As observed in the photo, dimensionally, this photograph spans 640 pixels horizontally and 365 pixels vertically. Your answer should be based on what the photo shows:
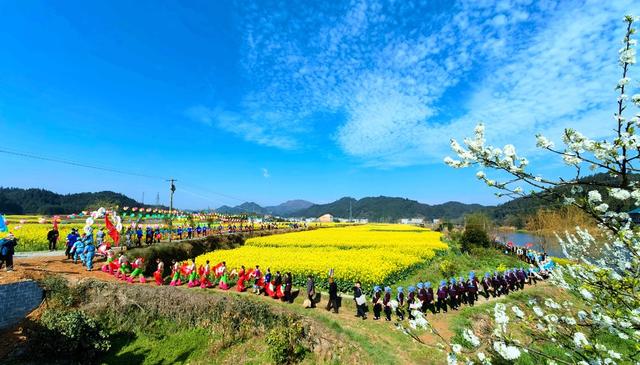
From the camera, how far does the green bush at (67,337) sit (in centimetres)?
1276

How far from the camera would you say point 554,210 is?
36.0 meters

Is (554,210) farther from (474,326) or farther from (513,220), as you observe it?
(513,220)

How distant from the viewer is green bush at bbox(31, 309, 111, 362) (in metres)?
12.8

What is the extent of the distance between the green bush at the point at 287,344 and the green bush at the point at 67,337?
24.8ft

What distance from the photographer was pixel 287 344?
39.1 ft

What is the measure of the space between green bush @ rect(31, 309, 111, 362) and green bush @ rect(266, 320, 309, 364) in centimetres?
756

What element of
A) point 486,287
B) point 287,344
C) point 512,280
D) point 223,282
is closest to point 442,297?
point 486,287

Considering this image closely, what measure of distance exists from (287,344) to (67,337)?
8.96 m

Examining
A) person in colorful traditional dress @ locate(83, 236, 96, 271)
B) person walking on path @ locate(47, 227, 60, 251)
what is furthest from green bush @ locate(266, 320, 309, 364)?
person walking on path @ locate(47, 227, 60, 251)

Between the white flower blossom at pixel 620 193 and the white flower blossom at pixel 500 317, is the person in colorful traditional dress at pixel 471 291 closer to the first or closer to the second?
the white flower blossom at pixel 500 317

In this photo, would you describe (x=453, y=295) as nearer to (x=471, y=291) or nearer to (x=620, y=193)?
(x=471, y=291)

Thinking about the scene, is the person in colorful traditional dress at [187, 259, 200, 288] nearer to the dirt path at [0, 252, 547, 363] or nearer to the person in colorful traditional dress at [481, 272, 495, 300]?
the dirt path at [0, 252, 547, 363]

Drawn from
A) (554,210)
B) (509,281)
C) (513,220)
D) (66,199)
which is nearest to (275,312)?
(509,281)

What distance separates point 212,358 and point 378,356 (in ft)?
23.0
